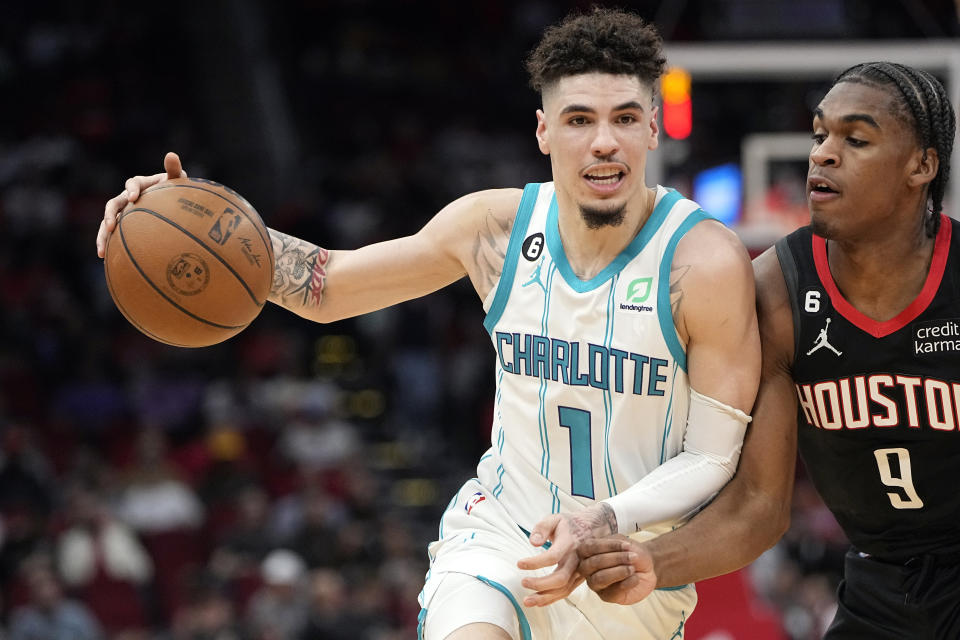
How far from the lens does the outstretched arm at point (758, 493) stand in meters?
3.35

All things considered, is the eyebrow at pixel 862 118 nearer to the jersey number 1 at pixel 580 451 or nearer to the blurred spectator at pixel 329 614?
the jersey number 1 at pixel 580 451

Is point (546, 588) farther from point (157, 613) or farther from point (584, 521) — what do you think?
point (157, 613)

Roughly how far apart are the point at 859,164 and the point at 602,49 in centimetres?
78

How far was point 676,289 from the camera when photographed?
3.47 metres

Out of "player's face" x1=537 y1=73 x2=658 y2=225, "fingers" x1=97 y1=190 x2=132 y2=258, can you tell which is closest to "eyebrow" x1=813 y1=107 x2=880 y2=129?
"player's face" x1=537 y1=73 x2=658 y2=225

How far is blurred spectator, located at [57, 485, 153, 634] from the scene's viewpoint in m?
9.69

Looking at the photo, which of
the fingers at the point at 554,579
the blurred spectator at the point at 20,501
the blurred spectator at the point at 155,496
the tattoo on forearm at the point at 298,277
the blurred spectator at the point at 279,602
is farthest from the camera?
the blurred spectator at the point at 155,496

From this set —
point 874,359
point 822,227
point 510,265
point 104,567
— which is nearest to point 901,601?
point 874,359

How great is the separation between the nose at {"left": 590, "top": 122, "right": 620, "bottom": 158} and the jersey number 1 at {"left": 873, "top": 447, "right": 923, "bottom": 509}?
46.0 inches

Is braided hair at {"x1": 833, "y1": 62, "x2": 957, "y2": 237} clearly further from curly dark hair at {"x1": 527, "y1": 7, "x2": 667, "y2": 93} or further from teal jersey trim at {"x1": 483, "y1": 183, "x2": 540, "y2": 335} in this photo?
teal jersey trim at {"x1": 483, "y1": 183, "x2": 540, "y2": 335}

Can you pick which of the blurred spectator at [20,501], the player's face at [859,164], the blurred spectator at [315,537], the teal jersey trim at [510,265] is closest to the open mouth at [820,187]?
the player's face at [859,164]

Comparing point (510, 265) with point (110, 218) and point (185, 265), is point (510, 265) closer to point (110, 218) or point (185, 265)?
point (185, 265)

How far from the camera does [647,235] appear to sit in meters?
3.60

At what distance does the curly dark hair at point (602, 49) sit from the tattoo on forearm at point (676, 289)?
0.55 m
